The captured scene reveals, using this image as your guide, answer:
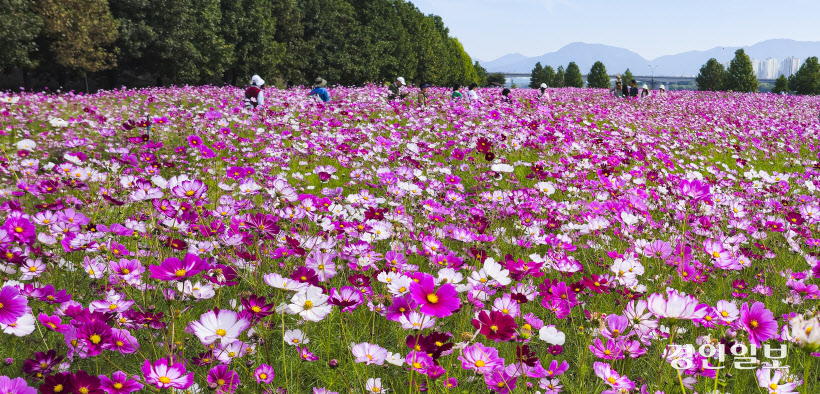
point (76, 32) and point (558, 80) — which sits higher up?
point (558, 80)

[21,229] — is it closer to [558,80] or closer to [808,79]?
[808,79]

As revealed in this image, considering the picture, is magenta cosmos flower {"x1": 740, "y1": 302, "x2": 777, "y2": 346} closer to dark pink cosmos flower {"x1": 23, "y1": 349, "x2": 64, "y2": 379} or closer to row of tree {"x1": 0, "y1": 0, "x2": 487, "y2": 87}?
dark pink cosmos flower {"x1": 23, "y1": 349, "x2": 64, "y2": 379}

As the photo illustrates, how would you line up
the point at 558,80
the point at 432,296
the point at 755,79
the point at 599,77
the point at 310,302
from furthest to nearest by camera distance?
the point at 558,80 < the point at 599,77 < the point at 755,79 < the point at 310,302 < the point at 432,296

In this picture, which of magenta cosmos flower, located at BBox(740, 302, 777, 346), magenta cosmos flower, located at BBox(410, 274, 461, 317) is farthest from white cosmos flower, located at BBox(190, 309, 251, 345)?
magenta cosmos flower, located at BBox(740, 302, 777, 346)

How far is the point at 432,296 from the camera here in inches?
47.5

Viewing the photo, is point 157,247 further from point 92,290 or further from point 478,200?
point 478,200

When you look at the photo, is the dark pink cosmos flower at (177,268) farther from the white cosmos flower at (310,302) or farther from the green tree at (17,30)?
the green tree at (17,30)

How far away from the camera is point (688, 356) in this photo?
132 centimetres

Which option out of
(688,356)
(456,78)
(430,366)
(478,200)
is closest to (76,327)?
(430,366)

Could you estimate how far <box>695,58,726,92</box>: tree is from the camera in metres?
39.3

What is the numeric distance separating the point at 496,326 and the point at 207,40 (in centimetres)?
2525

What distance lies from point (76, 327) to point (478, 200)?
9.55 ft

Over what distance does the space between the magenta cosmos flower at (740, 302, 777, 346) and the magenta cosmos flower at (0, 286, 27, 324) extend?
1833mm

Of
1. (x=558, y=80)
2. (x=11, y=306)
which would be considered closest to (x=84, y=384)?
(x=11, y=306)
